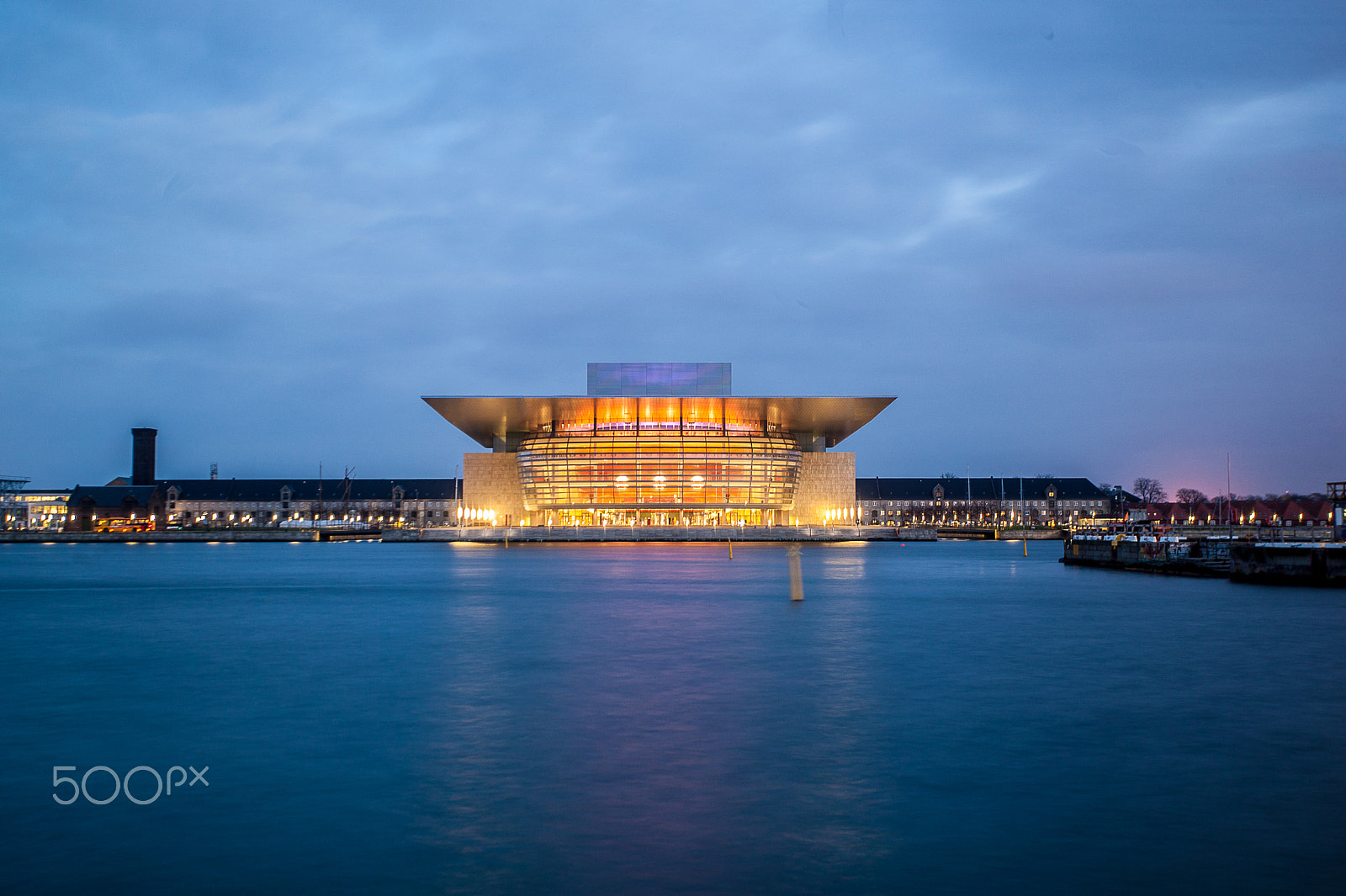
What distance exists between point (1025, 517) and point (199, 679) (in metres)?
153

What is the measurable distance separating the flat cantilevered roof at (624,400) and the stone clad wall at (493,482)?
9.46ft

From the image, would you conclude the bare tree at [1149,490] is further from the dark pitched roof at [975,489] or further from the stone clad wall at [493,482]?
the stone clad wall at [493,482]

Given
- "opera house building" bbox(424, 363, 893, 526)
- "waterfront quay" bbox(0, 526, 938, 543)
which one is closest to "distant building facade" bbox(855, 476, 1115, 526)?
"waterfront quay" bbox(0, 526, 938, 543)

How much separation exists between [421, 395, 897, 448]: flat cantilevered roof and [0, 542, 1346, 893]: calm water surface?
57.1 m

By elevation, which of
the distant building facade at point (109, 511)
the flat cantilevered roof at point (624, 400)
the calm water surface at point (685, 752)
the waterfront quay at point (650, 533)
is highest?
the flat cantilevered roof at point (624, 400)

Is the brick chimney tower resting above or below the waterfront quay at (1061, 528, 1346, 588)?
above

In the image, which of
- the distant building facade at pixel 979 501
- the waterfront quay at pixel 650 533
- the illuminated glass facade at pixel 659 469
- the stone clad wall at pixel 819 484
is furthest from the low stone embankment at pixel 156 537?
the distant building facade at pixel 979 501

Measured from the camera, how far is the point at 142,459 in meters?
155

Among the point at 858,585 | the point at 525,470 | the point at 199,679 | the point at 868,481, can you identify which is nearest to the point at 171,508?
the point at 525,470

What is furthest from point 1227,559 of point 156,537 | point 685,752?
point 156,537

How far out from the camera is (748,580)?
41.3m

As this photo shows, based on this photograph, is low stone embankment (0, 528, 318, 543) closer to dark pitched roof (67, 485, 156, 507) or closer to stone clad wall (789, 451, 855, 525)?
dark pitched roof (67, 485, 156, 507)

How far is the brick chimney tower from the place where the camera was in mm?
154000

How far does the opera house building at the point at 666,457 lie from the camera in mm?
93500
